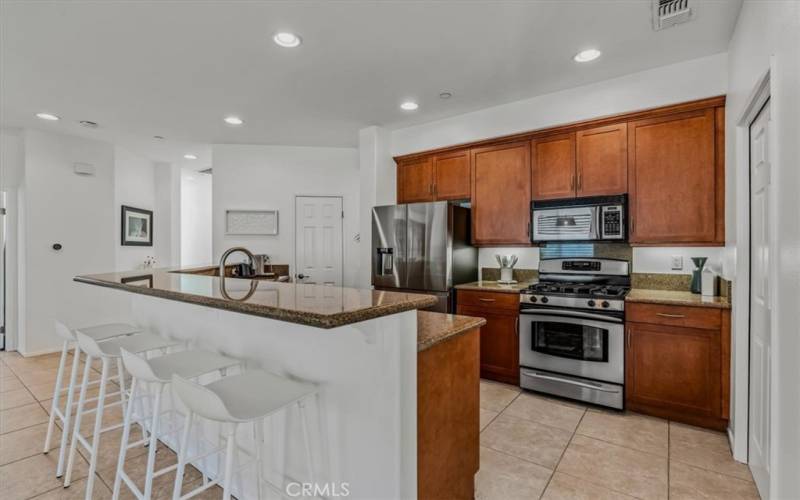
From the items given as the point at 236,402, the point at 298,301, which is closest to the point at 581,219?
the point at 298,301

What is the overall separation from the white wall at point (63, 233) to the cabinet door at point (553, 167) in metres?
5.30

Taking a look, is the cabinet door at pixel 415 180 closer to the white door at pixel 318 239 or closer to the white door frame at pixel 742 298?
the white door at pixel 318 239

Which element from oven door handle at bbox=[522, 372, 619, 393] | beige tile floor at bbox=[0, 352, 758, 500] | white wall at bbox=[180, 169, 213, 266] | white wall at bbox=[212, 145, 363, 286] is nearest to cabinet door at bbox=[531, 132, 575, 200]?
oven door handle at bbox=[522, 372, 619, 393]

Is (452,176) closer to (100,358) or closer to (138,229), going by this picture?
(100,358)

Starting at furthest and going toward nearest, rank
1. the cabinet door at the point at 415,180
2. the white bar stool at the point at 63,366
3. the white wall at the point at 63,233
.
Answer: the white wall at the point at 63,233 < the cabinet door at the point at 415,180 < the white bar stool at the point at 63,366

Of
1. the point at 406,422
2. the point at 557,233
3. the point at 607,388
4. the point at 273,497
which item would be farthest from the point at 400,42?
the point at 607,388

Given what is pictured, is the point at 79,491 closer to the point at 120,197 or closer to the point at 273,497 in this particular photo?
the point at 273,497

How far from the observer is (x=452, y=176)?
3.99m

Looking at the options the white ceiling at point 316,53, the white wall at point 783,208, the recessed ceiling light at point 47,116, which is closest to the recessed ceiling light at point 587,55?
the white ceiling at point 316,53

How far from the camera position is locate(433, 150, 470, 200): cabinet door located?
3898 mm

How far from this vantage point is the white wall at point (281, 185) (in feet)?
16.4

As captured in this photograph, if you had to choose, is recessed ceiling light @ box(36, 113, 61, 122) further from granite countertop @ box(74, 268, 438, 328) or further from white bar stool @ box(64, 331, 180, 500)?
granite countertop @ box(74, 268, 438, 328)

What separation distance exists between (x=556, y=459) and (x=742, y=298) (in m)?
1.41

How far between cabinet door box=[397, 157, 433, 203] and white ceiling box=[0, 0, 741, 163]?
0.51 metres
